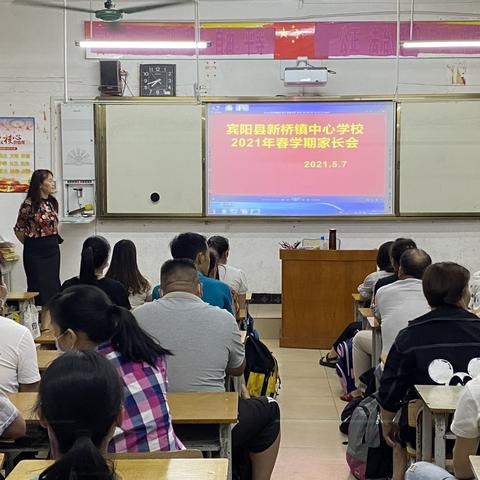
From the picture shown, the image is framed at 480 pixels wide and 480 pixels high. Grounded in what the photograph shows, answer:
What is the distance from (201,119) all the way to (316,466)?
4.48 metres

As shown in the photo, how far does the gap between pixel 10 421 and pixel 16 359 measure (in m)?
0.58

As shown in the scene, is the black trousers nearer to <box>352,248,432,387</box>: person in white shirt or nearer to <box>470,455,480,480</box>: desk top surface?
<box>352,248,432,387</box>: person in white shirt

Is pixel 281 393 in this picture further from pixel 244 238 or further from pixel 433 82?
pixel 433 82

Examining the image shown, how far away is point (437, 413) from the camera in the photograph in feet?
8.93

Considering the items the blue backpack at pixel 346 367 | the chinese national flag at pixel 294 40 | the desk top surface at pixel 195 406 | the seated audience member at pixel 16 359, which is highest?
the chinese national flag at pixel 294 40

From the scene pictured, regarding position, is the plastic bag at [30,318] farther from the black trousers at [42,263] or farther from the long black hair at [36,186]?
the long black hair at [36,186]

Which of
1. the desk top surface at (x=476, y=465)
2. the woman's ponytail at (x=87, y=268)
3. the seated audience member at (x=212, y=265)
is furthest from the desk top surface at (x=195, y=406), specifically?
the seated audience member at (x=212, y=265)

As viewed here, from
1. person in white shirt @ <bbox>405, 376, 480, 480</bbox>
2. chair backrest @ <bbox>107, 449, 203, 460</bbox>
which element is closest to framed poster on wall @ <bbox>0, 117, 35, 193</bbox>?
chair backrest @ <bbox>107, 449, 203, 460</bbox>

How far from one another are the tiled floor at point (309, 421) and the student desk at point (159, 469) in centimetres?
200

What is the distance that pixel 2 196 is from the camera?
8047 mm

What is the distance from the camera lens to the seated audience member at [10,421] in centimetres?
236

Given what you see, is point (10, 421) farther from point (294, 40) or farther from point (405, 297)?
point (294, 40)

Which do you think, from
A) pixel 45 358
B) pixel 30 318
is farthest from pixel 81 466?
pixel 30 318

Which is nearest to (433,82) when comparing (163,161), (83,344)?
(163,161)
